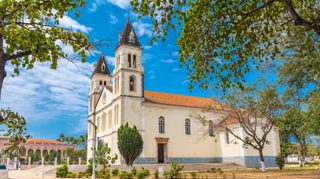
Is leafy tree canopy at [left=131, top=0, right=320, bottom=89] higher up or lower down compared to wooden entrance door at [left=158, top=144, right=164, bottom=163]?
higher up

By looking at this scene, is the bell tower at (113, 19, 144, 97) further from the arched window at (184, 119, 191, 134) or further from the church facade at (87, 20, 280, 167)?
the arched window at (184, 119, 191, 134)

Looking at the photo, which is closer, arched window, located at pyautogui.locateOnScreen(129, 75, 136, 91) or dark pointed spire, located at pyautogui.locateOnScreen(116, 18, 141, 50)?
arched window, located at pyautogui.locateOnScreen(129, 75, 136, 91)

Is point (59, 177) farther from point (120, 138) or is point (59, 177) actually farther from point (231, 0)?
point (231, 0)

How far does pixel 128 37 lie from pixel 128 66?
13.1ft

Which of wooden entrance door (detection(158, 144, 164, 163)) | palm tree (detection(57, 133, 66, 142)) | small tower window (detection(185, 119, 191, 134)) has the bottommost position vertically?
wooden entrance door (detection(158, 144, 164, 163))

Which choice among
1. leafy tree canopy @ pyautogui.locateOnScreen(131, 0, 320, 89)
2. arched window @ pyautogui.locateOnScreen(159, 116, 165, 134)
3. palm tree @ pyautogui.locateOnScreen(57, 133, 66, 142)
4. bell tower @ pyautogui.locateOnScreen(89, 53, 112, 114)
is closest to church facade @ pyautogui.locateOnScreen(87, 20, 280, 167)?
arched window @ pyautogui.locateOnScreen(159, 116, 165, 134)

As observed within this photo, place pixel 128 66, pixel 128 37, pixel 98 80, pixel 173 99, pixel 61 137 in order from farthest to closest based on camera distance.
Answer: pixel 61 137 < pixel 98 80 < pixel 173 99 < pixel 128 37 < pixel 128 66

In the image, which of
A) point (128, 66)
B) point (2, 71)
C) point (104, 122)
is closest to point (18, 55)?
point (2, 71)

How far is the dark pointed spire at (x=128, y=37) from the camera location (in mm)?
40069

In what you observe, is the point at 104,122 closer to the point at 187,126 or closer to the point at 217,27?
the point at 187,126

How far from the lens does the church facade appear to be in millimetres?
38250

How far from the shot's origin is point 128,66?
129ft

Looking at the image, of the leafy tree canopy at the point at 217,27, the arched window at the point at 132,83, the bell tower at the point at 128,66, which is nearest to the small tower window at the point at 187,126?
the bell tower at the point at 128,66

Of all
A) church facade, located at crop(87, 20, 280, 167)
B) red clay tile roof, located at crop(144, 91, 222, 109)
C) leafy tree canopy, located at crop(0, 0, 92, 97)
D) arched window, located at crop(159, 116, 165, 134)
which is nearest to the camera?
A: leafy tree canopy, located at crop(0, 0, 92, 97)
